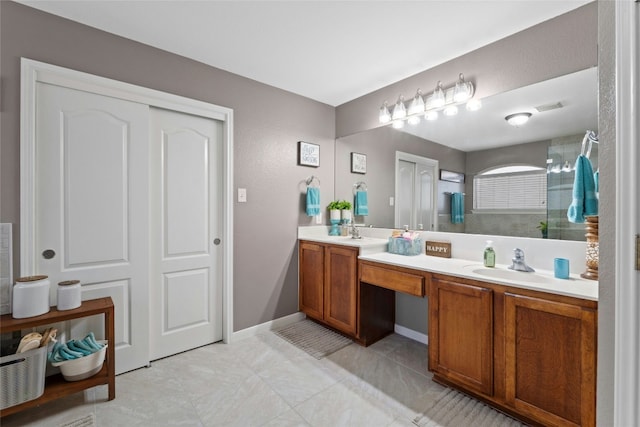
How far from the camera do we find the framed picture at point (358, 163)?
312 cm

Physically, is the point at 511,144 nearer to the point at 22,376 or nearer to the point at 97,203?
the point at 97,203

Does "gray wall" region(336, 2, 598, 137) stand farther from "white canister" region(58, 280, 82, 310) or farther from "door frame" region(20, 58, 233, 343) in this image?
"white canister" region(58, 280, 82, 310)

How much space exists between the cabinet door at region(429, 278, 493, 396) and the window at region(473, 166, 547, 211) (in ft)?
2.56

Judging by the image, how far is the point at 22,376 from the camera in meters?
1.52

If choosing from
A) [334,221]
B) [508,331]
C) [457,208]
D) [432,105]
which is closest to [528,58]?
[432,105]

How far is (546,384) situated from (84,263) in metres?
2.82

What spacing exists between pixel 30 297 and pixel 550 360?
278 centimetres

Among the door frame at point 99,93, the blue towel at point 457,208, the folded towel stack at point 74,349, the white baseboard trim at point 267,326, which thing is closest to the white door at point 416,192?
the blue towel at point 457,208

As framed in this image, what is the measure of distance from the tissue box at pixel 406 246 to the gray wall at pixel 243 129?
40.3 inches

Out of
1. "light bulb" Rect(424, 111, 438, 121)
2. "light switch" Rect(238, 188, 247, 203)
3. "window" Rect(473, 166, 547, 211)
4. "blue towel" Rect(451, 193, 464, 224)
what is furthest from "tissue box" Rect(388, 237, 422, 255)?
"light switch" Rect(238, 188, 247, 203)

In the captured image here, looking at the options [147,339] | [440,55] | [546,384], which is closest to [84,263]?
[147,339]

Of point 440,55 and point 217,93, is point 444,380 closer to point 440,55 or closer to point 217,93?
point 440,55

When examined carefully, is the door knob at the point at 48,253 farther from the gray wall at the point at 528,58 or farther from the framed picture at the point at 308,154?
the gray wall at the point at 528,58

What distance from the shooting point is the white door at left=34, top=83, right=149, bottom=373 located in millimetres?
1792
